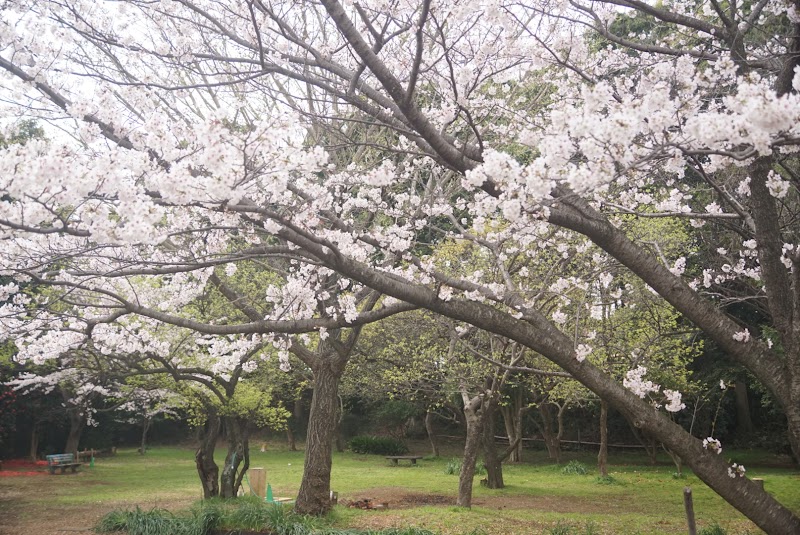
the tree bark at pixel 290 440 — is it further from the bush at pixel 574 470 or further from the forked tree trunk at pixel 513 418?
the bush at pixel 574 470

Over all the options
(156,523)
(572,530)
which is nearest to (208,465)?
(156,523)

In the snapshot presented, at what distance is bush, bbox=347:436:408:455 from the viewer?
20.5 m

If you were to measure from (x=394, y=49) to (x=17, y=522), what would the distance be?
8651 millimetres

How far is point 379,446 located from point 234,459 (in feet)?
36.0

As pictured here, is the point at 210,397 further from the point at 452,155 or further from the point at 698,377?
the point at 698,377

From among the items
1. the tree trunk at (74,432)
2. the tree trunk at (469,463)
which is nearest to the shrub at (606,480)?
the tree trunk at (469,463)

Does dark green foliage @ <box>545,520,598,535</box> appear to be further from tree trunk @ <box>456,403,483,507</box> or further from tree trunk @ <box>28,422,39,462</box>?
tree trunk @ <box>28,422,39,462</box>

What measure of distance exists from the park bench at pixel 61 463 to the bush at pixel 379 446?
844 centimetres

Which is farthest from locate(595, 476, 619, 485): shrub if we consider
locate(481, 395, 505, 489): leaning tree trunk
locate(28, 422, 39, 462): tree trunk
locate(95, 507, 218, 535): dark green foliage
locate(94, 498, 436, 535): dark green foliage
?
locate(28, 422, 39, 462): tree trunk

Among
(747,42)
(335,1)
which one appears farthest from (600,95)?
(747,42)

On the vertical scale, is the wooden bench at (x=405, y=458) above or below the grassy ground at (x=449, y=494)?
above

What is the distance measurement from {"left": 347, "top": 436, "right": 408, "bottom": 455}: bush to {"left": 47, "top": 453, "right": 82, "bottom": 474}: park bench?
8.44m

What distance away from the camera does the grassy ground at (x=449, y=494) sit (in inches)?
329

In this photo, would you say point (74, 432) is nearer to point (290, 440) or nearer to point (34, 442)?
point (34, 442)
